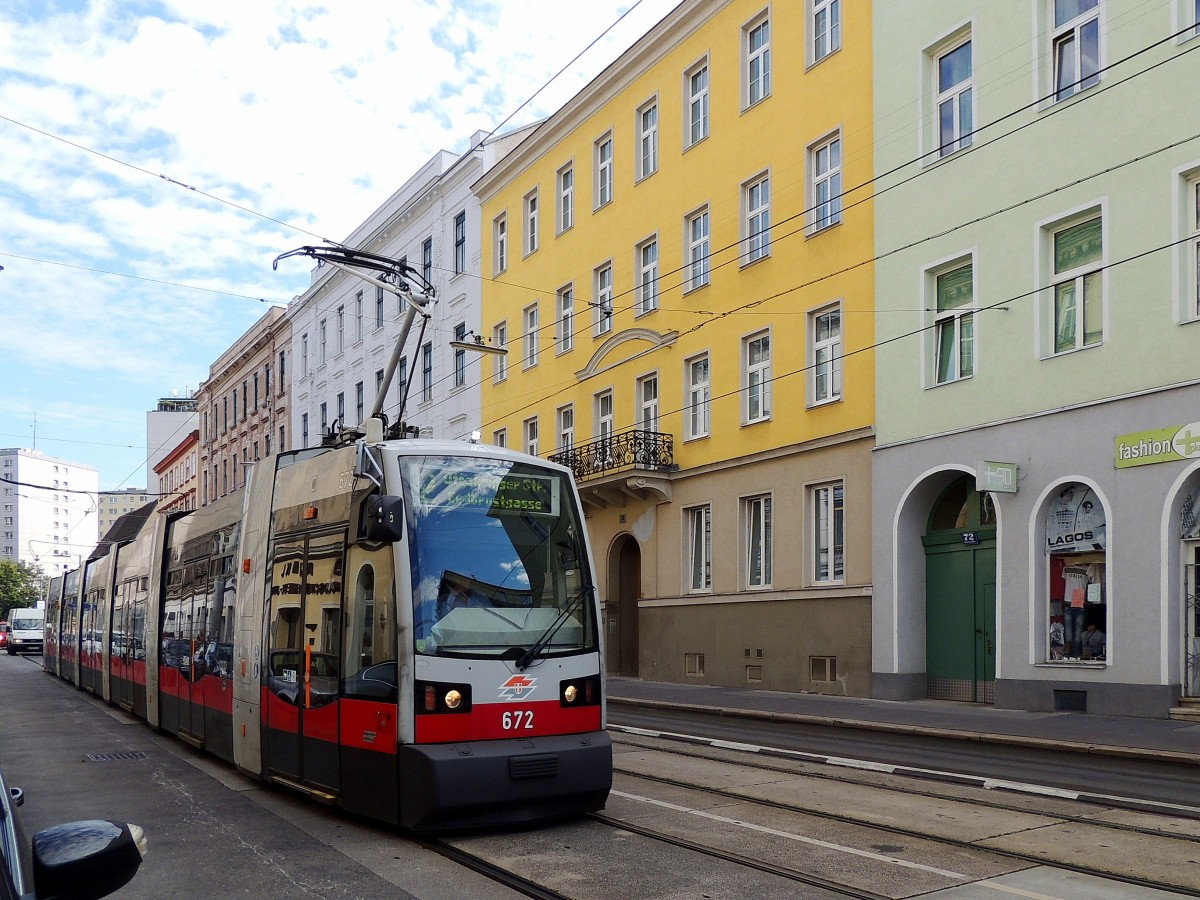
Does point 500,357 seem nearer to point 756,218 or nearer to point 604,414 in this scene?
point 604,414

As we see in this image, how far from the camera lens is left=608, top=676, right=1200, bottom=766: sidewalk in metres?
13.7

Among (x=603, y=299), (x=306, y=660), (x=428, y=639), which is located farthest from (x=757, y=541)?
(x=428, y=639)

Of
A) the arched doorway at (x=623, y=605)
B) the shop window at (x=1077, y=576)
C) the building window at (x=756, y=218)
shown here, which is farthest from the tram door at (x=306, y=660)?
the arched doorway at (x=623, y=605)

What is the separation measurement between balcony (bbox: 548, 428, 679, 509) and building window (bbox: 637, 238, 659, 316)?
121 inches

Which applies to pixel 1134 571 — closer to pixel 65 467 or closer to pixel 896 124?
pixel 896 124

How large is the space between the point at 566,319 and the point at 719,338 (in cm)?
791

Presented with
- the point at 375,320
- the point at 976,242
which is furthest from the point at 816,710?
the point at 375,320

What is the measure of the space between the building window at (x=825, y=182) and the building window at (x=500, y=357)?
1462 centimetres

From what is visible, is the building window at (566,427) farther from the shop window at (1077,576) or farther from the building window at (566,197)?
the shop window at (1077,576)

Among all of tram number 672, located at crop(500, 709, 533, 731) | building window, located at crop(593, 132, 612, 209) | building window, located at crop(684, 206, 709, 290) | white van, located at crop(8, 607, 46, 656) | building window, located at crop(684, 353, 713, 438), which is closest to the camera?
tram number 672, located at crop(500, 709, 533, 731)

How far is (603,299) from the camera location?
32031 millimetres

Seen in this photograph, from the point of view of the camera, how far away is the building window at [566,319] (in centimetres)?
3350

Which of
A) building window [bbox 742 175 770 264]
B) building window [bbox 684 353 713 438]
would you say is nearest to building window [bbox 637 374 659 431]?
building window [bbox 684 353 713 438]

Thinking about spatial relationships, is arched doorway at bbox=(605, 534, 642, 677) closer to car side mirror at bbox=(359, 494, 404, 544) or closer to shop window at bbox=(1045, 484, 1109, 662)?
shop window at bbox=(1045, 484, 1109, 662)
